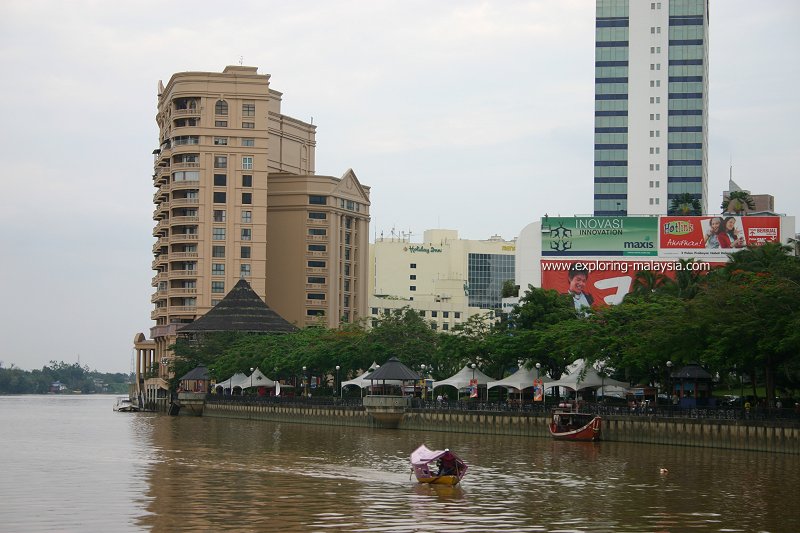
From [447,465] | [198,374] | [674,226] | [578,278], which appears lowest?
[447,465]

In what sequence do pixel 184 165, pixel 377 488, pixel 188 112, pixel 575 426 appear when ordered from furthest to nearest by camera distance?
pixel 188 112 < pixel 184 165 < pixel 575 426 < pixel 377 488

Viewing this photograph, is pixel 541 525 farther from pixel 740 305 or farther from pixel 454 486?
pixel 740 305

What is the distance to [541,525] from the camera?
40.0 meters

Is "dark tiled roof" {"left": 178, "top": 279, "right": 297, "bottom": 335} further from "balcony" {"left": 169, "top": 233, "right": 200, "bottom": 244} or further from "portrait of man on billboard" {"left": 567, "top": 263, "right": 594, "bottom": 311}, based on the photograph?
"portrait of man on billboard" {"left": 567, "top": 263, "right": 594, "bottom": 311}

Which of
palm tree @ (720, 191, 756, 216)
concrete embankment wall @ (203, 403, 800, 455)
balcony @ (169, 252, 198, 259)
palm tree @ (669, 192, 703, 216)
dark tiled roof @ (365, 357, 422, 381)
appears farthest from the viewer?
balcony @ (169, 252, 198, 259)

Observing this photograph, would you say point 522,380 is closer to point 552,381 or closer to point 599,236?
point 552,381

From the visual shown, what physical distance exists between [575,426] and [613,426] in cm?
281

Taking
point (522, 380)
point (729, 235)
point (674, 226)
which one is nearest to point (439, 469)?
point (522, 380)

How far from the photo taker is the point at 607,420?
81.8m

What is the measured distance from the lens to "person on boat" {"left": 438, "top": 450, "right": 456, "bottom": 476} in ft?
168

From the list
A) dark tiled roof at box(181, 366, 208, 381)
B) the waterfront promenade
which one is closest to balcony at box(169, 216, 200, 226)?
dark tiled roof at box(181, 366, 208, 381)

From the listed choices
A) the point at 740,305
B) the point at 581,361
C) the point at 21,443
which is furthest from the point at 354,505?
the point at 581,361

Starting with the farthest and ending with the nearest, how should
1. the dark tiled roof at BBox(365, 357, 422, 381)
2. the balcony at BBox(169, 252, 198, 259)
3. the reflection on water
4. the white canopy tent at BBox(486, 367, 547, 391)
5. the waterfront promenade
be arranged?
the balcony at BBox(169, 252, 198, 259), the dark tiled roof at BBox(365, 357, 422, 381), the white canopy tent at BBox(486, 367, 547, 391), the waterfront promenade, the reflection on water

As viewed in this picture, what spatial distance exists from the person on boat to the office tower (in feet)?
423
